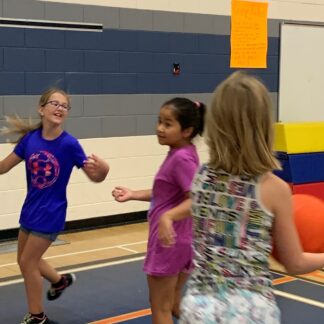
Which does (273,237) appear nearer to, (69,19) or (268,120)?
(268,120)

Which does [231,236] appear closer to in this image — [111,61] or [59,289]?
[59,289]

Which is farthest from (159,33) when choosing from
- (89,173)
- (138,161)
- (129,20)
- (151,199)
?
(151,199)

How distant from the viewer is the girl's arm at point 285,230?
2.01 m

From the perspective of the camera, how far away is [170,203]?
3.26m

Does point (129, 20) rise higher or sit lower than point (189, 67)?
higher

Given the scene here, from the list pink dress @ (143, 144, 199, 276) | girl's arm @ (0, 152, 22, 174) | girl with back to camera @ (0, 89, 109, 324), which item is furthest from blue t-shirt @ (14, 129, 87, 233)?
pink dress @ (143, 144, 199, 276)

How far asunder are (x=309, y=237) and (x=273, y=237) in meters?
0.62

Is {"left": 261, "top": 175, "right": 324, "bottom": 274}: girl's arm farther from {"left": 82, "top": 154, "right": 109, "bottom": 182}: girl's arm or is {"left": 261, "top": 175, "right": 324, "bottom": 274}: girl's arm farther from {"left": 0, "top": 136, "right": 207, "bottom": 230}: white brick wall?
{"left": 0, "top": 136, "right": 207, "bottom": 230}: white brick wall

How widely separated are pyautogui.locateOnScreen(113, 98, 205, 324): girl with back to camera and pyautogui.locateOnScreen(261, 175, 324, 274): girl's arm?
1.14 m

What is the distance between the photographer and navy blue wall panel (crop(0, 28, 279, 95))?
635 cm

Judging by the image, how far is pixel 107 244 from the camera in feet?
20.7

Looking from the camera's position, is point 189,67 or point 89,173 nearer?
point 89,173

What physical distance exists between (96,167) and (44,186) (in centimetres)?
33

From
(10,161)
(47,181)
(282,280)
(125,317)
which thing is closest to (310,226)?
(47,181)
